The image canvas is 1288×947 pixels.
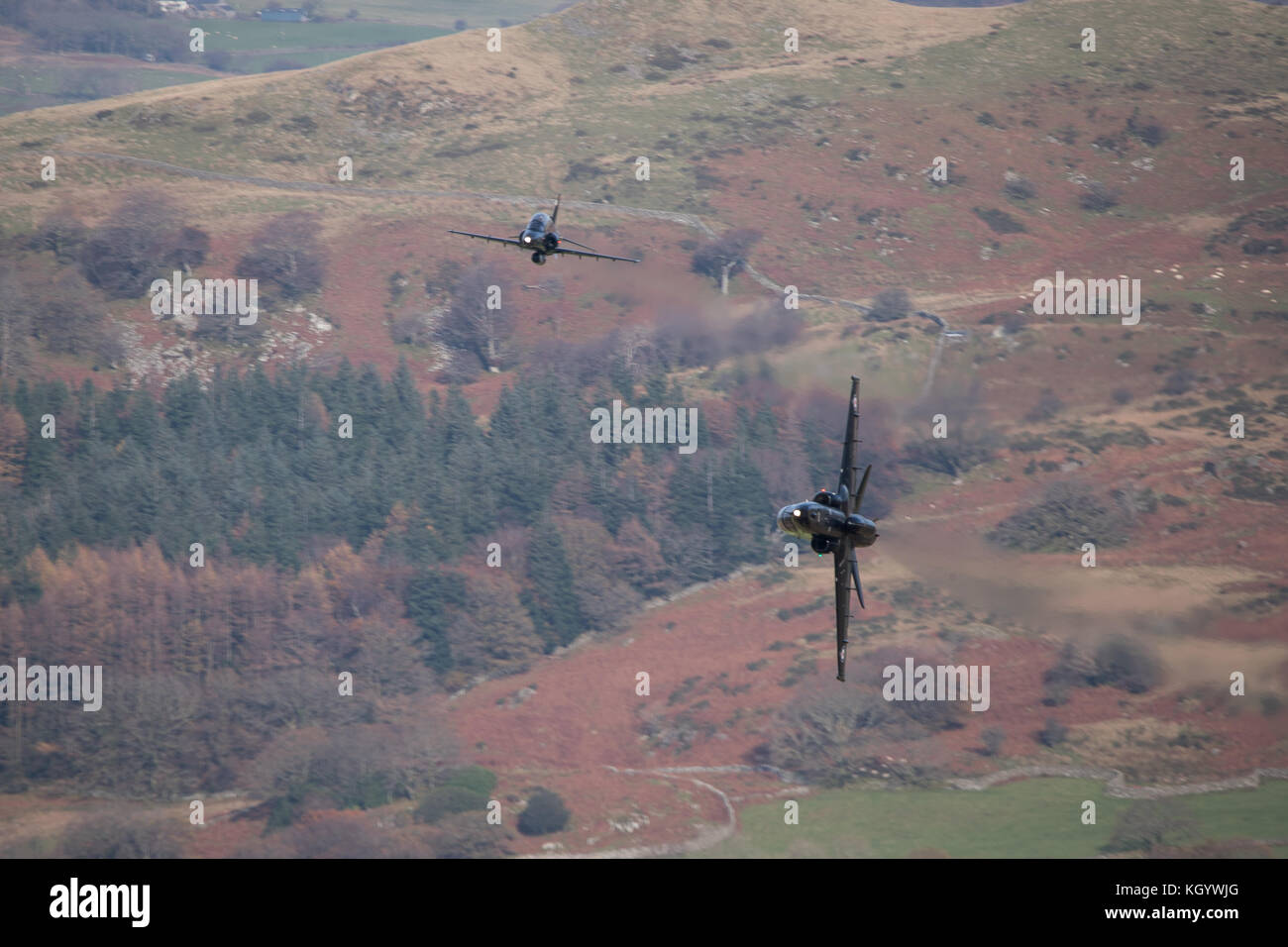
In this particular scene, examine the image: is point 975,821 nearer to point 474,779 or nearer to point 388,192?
point 474,779

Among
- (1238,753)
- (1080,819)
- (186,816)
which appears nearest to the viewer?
(1080,819)

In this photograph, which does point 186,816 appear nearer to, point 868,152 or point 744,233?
point 744,233

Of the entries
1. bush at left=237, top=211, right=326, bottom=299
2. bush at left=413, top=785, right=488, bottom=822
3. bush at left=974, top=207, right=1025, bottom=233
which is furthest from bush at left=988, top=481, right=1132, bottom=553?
bush at left=237, top=211, right=326, bottom=299

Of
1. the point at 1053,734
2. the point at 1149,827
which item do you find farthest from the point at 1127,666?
the point at 1149,827

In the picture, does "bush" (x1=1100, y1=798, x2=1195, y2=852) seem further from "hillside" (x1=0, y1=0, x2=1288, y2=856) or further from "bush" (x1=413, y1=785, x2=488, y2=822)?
"bush" (x1=413, y1=785, x2=488, y2=822)

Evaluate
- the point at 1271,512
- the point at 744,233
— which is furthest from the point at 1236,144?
the point at 1271,512
